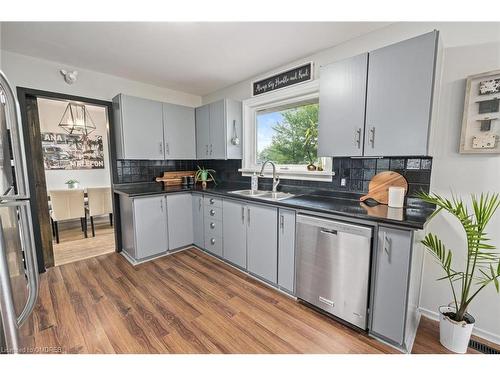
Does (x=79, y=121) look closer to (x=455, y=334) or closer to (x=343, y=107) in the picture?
(x=343, y=107)

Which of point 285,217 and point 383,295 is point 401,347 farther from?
point 285,217

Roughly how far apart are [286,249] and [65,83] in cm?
307

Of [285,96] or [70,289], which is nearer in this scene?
[70,289]

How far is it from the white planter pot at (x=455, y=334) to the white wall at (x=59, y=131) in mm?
4798

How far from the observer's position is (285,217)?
1.97 metres

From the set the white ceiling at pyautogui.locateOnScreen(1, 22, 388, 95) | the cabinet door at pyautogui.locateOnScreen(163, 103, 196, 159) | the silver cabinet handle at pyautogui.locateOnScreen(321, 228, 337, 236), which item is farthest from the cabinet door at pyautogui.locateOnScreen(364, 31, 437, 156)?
the cabinet door at pyautogui.locateOnScreen(163, 103, 196, 159)

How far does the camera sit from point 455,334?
143 cm

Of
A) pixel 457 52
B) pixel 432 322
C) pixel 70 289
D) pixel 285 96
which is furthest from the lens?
pixel 285 96

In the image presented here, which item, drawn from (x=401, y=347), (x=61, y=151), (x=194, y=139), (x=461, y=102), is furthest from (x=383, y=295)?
(x=61, y=151)

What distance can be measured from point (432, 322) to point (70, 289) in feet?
10.6

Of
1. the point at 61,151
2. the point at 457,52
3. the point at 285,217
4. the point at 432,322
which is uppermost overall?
the point at 457,52

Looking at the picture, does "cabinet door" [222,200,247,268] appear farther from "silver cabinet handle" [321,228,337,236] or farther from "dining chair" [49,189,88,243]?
"dining chair" [49,189,88,243]

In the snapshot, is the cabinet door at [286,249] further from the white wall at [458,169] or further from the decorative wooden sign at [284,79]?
the decorative wooden sign at [284,79]

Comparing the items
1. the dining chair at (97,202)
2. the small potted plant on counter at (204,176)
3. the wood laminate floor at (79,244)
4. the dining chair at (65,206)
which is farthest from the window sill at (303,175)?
the dining chair at (65,206)
